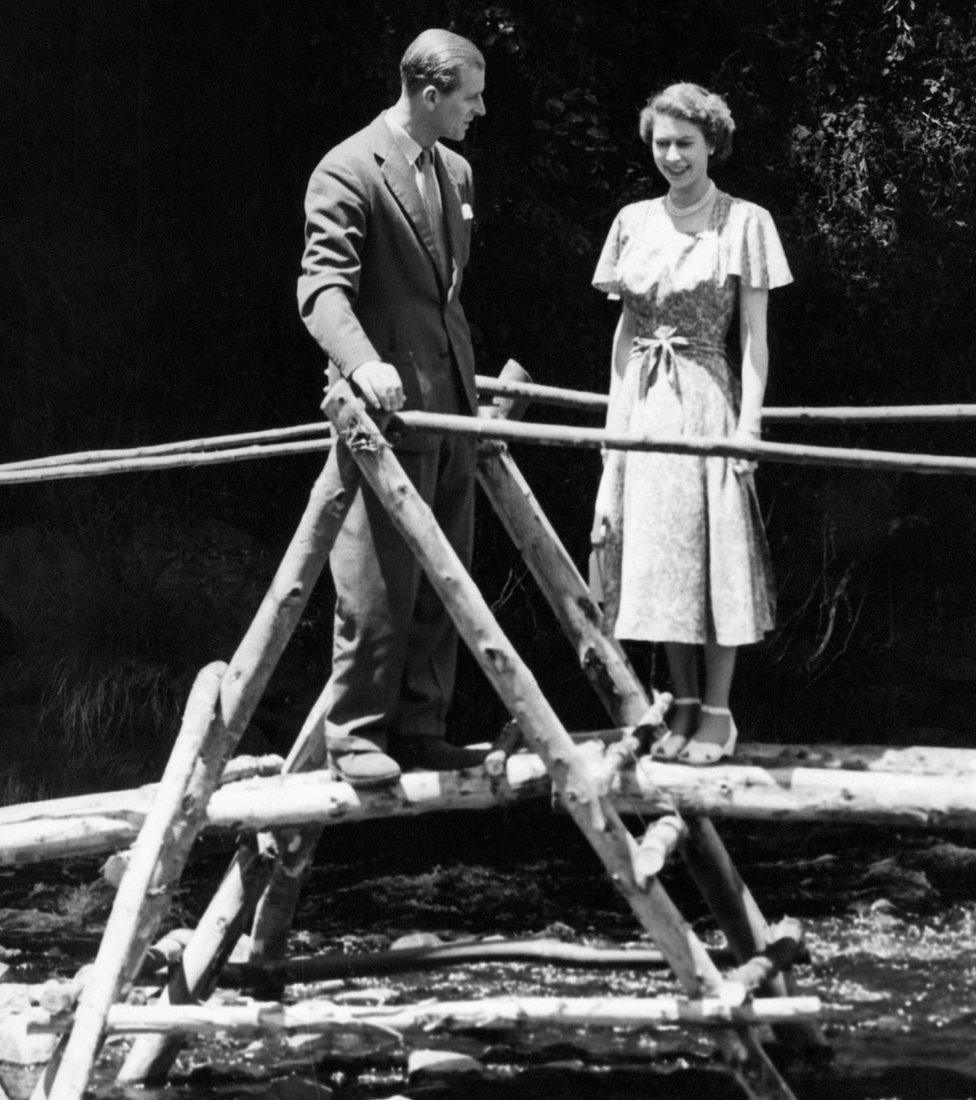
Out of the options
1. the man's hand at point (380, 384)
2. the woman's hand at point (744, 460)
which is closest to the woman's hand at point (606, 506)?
the woman's hand at point (744, 460)

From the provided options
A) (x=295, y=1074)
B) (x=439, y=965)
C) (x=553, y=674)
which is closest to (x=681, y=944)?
(x=439, y=965)

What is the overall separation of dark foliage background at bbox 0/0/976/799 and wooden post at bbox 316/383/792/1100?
5048mm

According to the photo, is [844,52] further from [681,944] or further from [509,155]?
[681,944]

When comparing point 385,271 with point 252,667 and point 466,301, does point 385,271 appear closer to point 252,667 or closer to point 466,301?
point 252,667

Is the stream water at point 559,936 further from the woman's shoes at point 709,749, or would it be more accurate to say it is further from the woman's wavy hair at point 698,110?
the woman's wavy hair at point 698,110

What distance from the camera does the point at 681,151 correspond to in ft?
17.8

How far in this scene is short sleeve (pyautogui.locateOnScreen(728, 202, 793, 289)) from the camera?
549 cm

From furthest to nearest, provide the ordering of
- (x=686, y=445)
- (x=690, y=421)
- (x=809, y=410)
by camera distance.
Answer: (x=809, y=410), (x=690, y=421), (x=686, y=445)

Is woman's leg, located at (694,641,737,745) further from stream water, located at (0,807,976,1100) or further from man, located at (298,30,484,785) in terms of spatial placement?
stream water, located at (0,807,976,1100)

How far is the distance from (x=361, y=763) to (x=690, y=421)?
4.17 ft

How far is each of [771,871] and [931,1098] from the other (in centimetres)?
310

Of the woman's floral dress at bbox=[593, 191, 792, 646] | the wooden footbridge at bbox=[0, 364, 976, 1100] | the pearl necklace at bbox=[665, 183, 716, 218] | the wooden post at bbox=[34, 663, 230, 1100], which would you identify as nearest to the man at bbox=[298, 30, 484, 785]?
the wooden footbridge at bbox=[0, 364, 976, 1100]

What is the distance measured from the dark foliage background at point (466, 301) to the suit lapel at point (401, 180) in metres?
4.62

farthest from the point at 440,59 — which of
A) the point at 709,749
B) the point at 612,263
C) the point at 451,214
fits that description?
the point at 709,749
